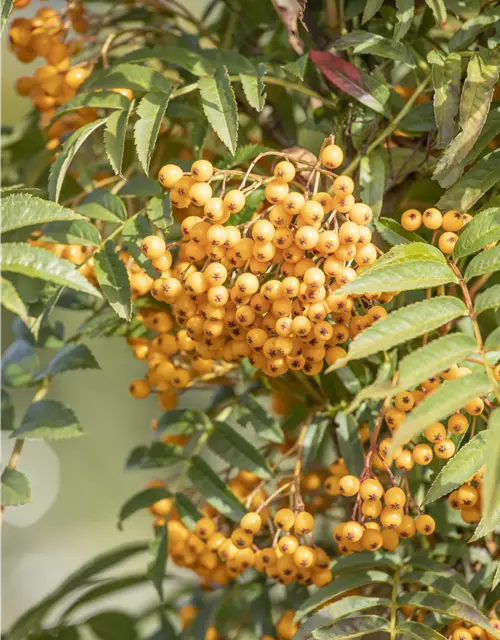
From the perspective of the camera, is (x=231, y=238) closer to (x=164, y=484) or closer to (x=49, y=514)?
(x=164, y=484)

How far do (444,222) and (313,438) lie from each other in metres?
0.24

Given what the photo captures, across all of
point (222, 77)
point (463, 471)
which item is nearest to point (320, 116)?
point (222, 77)

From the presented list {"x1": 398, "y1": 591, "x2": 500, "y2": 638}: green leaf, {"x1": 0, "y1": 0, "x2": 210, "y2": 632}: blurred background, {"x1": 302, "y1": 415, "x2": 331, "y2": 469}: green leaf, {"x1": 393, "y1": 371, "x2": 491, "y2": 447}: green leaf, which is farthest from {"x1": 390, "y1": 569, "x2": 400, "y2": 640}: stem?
{"x1": 0, "y1": 0, "x2": 210, "y2": 632}: blurred background

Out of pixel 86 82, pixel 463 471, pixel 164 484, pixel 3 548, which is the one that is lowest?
pixel 3 548

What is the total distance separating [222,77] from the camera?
24.6 inches

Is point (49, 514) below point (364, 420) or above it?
below

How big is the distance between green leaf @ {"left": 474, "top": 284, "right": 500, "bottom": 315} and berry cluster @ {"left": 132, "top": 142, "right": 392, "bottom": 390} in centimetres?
7

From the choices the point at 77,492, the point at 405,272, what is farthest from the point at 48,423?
the point at 77,492

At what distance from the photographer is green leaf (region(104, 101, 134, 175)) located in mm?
602

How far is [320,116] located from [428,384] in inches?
11.0

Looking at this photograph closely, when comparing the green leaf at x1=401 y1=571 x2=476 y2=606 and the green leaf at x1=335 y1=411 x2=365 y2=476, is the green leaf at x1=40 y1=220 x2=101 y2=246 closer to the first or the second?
the green leaf at x1=335 y1=411 x2=365 y2=476

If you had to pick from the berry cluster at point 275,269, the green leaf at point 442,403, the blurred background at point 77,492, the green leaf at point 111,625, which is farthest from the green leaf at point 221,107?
the blurred background at point 77,492

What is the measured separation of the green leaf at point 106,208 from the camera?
66 centimetres

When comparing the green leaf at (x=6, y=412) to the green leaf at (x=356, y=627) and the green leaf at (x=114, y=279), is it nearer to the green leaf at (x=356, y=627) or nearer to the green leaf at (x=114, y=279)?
the green leaf at (x=114, y=279)
